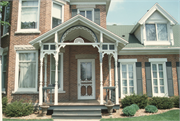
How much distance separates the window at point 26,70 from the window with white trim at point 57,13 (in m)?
2.57

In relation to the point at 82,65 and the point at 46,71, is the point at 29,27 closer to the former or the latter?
the point at 46,71

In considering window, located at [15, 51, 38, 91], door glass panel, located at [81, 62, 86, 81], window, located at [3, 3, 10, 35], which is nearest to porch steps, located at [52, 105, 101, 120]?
window, located at [15, 51, 38, 91]

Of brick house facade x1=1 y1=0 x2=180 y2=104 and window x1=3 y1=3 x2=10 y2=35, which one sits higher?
window x1=3 y1=3 x2=10 y2=35

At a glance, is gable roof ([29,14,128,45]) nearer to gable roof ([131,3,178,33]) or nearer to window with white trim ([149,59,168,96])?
window with white trim ([149,59,168,96])

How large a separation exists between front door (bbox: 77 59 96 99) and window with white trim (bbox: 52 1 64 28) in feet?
10.1

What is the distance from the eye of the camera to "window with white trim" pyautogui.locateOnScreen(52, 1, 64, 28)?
10.9 meters

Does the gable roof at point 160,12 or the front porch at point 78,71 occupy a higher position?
the gable roof at point 160,12

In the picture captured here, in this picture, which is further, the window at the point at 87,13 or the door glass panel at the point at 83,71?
the window at the point at 87,13

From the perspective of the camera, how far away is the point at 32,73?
1004cm

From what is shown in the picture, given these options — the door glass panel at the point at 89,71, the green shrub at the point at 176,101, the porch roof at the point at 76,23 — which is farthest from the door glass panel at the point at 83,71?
the green shrub at the point at 176,101

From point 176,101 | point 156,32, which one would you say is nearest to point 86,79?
point 176,101

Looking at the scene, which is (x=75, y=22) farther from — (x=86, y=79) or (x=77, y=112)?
(x=77, y=112)

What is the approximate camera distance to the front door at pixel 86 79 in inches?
436

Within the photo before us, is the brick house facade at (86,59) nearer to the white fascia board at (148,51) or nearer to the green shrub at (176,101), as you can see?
the white fascia board at (148,51)
